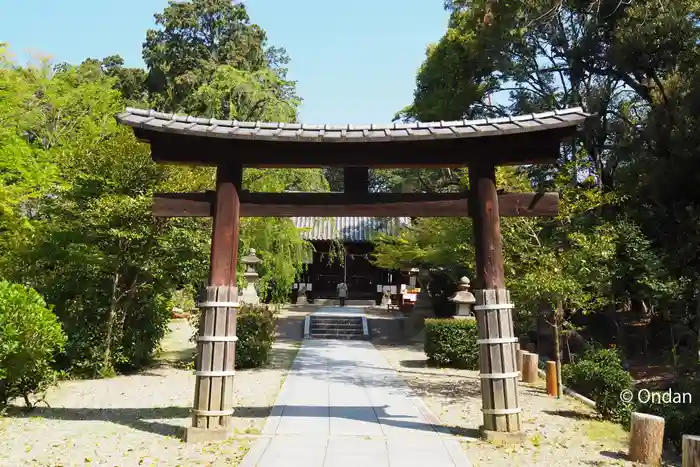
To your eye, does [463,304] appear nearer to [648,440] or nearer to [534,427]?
[534,427]

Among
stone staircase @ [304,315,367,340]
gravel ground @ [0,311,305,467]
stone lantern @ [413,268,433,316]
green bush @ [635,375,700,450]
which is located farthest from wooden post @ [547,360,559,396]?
stone staircase @ [304,315,367,340]

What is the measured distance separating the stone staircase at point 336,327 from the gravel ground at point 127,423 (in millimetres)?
7514

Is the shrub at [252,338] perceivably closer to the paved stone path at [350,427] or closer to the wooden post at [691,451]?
the paved stone path at [350,427]

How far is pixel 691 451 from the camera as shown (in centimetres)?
518

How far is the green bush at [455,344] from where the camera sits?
12484 mm

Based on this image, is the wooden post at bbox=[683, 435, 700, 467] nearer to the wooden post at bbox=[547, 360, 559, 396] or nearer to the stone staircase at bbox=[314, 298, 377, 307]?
the wooden post at bbox=[547, 360, 559, 396]

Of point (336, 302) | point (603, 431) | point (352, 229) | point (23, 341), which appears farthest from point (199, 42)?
point (603, 431)

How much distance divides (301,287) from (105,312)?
68.6 ft

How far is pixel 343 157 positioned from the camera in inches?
269

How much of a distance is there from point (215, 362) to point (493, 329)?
3.43m

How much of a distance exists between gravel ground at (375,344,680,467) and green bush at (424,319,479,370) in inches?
24.6

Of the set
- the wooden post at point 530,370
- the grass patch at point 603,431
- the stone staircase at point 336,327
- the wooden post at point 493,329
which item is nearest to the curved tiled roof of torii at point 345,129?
the wooden post at point 493,329

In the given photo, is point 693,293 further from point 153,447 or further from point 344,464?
point 153,447

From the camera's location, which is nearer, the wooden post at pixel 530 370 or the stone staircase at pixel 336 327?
the wooden post at pixel 530 370
